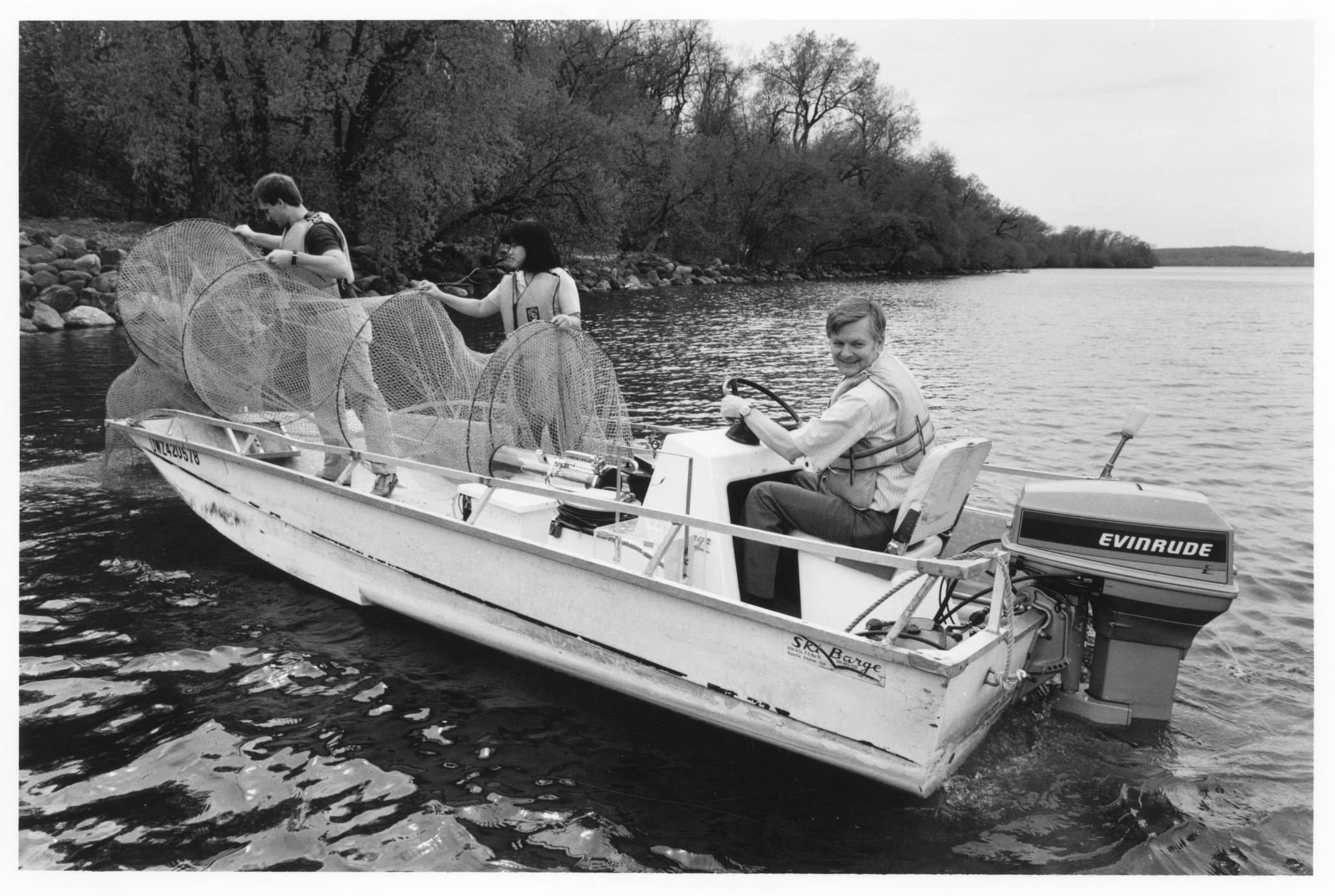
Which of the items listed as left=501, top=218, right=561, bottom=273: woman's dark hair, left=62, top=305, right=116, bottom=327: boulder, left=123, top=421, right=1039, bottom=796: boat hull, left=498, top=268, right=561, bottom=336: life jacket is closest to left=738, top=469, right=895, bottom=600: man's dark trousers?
left=123, top=421, right=1039, bottom=796: boat hull

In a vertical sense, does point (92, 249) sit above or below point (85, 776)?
above

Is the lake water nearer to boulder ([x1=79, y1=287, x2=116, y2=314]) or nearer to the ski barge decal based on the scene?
the ski barge decal

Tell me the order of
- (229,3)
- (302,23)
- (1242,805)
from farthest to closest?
(302,23), (229,3), (1242,805)

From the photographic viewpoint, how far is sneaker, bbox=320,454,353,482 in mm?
7531

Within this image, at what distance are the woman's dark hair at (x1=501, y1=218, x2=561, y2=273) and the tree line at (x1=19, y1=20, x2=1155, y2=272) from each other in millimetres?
11393

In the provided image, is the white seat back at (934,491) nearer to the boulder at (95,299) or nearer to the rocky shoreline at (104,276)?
the rocky shoreline at (104,276)

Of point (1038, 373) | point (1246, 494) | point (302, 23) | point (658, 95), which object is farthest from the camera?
point (658, 95)

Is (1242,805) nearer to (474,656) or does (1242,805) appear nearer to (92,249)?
(474,656)

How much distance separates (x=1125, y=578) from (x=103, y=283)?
24.8 meters

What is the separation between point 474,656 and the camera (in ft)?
20.8

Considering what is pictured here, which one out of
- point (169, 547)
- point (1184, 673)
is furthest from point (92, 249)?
point (1184, 673)

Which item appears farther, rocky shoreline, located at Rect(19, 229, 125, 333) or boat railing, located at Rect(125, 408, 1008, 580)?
Answer: rocky shoreline, located at Rect(19, 229, 125, 333)

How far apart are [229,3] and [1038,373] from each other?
17109 mm

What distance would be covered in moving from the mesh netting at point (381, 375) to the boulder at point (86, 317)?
15634 millimetres
